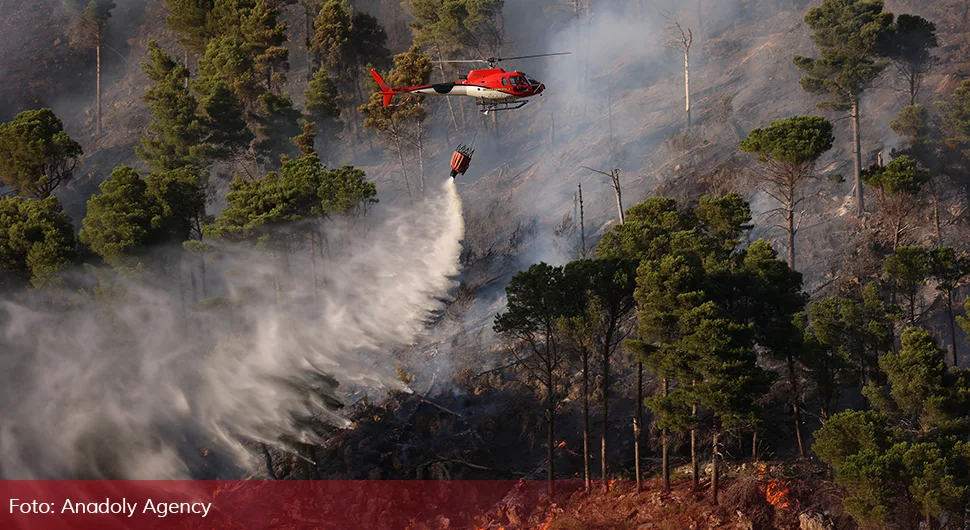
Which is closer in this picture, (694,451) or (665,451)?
(694,451)

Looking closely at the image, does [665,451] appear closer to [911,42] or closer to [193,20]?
Result: [911,42]

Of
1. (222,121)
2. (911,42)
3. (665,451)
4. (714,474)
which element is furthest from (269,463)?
(911,42)

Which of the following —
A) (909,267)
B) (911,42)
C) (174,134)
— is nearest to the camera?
(909,267)

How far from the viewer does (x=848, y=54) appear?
62.2m

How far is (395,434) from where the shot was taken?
169 feet

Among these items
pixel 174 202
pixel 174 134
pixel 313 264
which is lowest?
pixel 313 264

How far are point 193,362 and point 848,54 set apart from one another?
43782 mm

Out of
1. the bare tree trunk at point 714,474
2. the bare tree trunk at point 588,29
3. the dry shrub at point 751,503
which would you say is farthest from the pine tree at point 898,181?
the bare tree trunk at point 588,29

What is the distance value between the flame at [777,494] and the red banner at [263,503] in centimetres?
945

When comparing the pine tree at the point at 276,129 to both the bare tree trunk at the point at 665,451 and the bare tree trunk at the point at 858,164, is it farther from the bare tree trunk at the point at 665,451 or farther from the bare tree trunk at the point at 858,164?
the bare tree trunk at the point at 665,451

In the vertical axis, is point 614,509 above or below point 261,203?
below

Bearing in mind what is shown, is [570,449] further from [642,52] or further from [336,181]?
[642,52]

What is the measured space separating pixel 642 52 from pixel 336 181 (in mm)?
52681

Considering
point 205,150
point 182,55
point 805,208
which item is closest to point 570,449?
point 805,208
